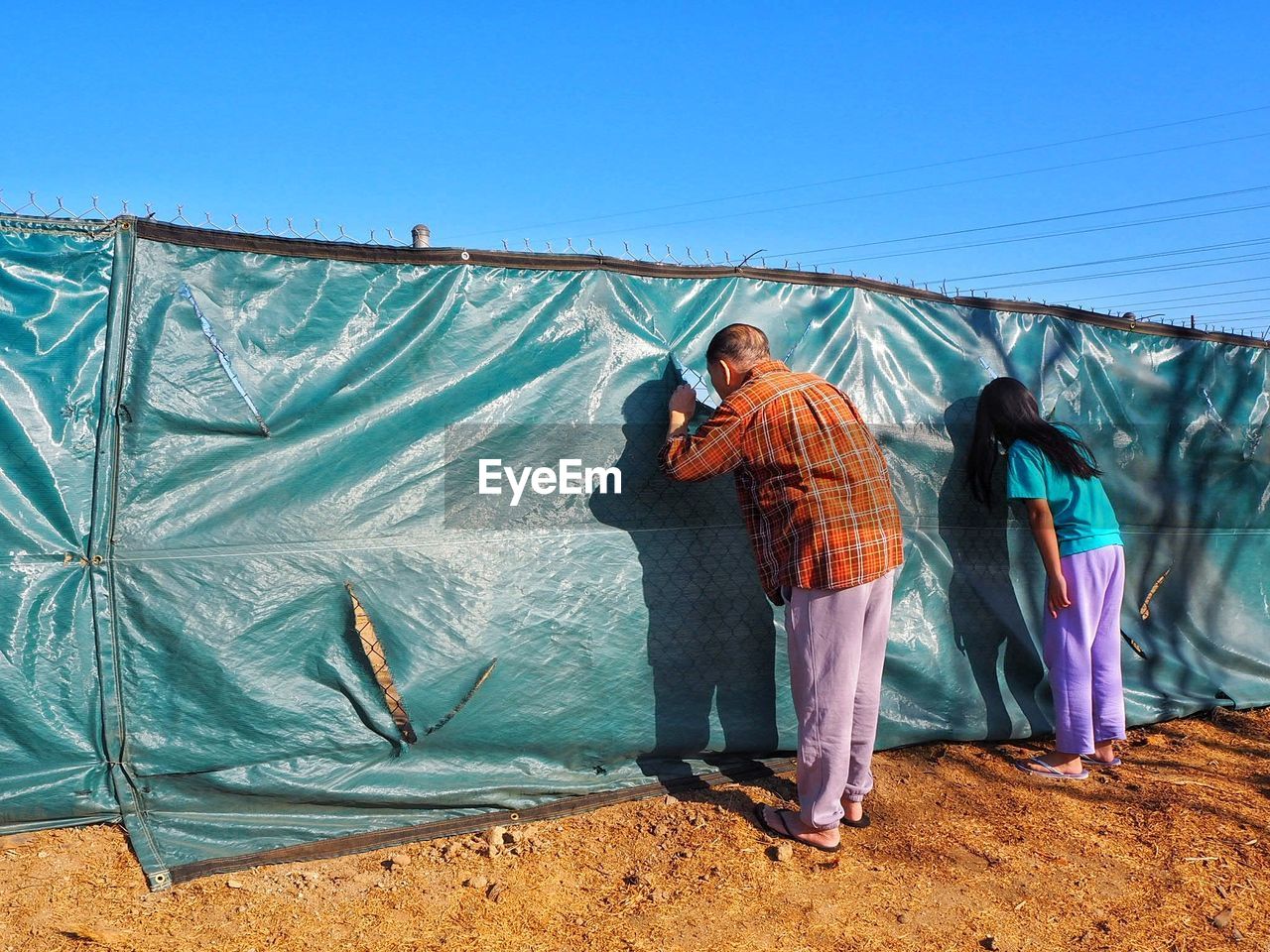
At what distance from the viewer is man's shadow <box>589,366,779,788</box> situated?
3.77 meters

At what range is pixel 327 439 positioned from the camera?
3406mm

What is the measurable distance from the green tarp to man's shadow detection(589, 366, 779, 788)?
1cm

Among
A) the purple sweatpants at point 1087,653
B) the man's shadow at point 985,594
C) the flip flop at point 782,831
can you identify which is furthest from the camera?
the man's shadow at point 985,594

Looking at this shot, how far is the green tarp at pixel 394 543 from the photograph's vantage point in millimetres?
3127

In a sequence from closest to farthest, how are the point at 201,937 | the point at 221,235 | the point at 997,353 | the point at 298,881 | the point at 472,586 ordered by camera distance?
the point at 201,937, the point at 298,881, the point at 221,235, the point at 472,586, the point at 997,353

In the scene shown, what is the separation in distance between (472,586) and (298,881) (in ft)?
3.59

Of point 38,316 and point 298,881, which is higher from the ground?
point 38,316

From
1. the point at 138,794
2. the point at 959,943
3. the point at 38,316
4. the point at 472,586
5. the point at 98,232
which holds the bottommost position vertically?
the point at 959,943

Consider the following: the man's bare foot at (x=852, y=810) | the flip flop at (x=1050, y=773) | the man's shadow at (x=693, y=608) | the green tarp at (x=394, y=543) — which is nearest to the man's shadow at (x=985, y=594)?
the green tarp at (x=394, y=543)

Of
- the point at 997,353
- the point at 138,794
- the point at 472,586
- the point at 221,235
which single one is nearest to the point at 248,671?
the point at 138,794

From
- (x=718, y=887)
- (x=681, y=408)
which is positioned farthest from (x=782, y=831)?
(x=681, y=408)

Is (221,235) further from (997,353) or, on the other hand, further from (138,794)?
→ (997,353)

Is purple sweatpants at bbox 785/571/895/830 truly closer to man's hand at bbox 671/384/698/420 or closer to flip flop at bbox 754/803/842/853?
flip flop at bbox 754/803/842/853

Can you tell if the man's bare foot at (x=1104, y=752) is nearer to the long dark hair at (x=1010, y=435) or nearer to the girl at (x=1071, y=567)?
the girl at (x=1071, y=567)
